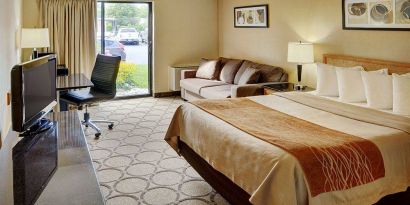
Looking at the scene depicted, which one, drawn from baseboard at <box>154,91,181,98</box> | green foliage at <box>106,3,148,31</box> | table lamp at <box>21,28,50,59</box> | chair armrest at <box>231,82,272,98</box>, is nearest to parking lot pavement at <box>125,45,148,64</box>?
green foliage at <box>106,3,148,31</box>

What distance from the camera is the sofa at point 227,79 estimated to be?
17.0 ft

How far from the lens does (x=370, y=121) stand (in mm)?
2904

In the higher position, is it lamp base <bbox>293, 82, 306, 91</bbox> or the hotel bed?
lamp base <bbox>293, 82, 306, 91</bbox>

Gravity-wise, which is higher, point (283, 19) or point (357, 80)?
point (283, 19)

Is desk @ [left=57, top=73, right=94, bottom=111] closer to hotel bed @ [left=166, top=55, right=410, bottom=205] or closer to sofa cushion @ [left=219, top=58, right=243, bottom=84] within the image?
hotel bed @ [left=166, top=55, right=410, bottom=205]

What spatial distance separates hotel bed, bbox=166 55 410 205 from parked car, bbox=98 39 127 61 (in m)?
3.92

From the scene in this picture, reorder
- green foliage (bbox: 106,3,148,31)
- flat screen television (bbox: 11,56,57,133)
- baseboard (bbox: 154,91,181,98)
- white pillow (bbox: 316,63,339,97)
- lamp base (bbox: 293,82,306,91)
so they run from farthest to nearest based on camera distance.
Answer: baseboard (bbox: 154,91,181,98), green foliage (bbox: 106,3,148,31), lamp base (bbox: 293,82,306,91), white pillow (bbox: 316,63,339,97), flat screen television (bbox: 11,56,57,133)

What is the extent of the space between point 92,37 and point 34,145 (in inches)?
182

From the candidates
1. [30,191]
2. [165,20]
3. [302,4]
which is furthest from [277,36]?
[30,191]

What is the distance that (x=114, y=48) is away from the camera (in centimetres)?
698

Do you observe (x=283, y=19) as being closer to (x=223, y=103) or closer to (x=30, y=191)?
(x=223, y=103)

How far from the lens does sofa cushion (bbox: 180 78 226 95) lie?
6.13 metres

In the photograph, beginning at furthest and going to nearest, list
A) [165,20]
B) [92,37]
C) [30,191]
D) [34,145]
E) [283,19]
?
[165,20] → [92,37] → [283,19] → [34,145] → [30,191]

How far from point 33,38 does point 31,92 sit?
10.7ft
